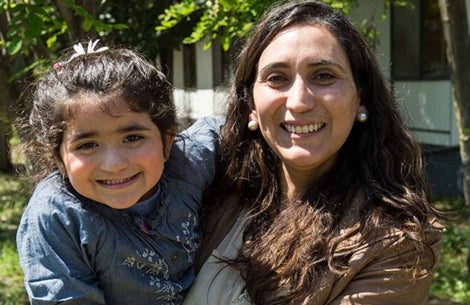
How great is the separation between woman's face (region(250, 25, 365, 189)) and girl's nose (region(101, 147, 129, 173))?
481mm

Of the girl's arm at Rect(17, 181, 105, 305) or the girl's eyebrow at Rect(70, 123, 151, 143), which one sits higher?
the girl's eyebrow at Rect(70, 123, 151, 143)

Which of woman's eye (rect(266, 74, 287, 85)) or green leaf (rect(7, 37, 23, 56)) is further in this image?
green leaf (rect(7, 37, 23, 56))

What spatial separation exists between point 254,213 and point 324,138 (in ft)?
1.26

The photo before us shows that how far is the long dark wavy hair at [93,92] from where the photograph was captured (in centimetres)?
209

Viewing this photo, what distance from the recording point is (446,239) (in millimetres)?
7500

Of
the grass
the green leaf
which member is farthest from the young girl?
the grass

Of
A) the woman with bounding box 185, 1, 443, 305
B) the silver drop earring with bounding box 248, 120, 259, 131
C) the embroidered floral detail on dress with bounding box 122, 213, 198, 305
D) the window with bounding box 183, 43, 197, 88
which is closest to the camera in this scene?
the woman with bounding box 185, 1, 443, 305

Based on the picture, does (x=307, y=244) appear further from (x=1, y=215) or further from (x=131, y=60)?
(x=1, y=215)

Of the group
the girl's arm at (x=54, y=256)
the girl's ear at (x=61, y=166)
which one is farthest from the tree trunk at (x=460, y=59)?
the girl's arm at (x=54, y=256)

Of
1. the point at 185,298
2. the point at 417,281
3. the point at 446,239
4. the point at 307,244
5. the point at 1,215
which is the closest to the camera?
the point at 417,281

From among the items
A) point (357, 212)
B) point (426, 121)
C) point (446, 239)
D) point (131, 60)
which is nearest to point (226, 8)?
point (131, 60)

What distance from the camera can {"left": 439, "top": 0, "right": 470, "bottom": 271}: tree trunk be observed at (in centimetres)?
598

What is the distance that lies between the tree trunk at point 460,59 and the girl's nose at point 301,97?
4.21 m

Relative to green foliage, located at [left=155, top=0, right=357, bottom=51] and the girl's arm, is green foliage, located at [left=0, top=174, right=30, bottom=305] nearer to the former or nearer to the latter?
green foliage, located at [left=155, top=0, right=357, bottom=51]
